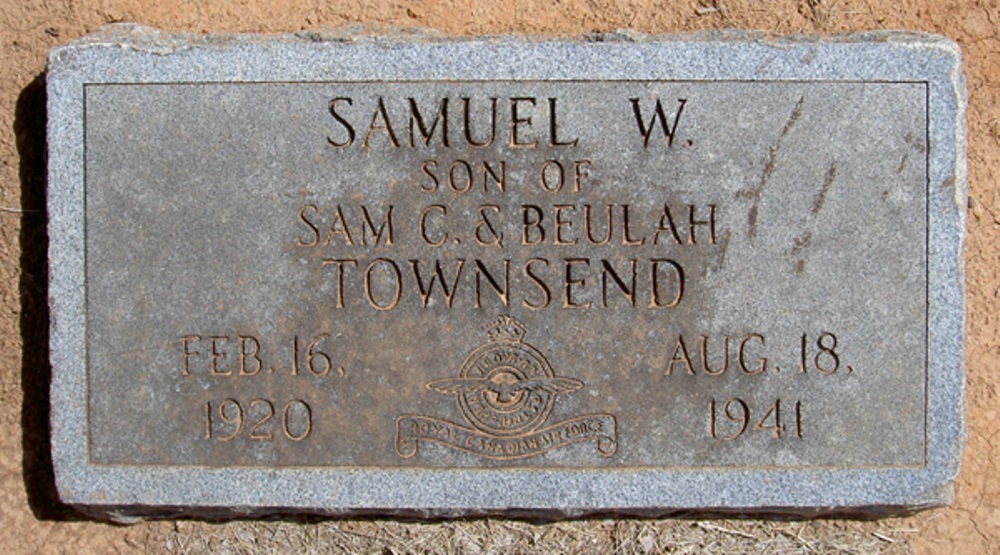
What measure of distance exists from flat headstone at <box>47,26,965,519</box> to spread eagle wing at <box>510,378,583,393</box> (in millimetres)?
19

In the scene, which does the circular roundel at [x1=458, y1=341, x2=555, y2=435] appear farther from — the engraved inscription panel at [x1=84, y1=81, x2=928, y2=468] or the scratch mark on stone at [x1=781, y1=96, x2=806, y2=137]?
the scratch mark on stone at [x1=781, y1=96, x2=806, y2=137]

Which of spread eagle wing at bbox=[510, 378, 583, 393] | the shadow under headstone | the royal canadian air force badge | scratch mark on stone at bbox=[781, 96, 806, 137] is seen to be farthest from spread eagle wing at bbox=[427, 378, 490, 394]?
the shadow under headstone

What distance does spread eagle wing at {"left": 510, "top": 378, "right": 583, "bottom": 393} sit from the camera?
11.1 feet

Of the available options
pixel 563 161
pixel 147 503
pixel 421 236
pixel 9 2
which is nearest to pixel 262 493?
pixel 147 503

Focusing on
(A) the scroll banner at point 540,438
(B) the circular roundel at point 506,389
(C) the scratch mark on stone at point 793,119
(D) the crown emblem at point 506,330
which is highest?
(C) the scratch mark on stone at point 793,119

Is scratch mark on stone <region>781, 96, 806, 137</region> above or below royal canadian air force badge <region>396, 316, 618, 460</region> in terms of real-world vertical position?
above

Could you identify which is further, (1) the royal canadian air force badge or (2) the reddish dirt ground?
(2) the reddish dirt ground

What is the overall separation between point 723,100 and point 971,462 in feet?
5.87

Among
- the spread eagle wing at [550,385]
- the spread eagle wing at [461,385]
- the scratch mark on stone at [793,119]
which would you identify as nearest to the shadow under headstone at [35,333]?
the spread eagle wing at [461,385]

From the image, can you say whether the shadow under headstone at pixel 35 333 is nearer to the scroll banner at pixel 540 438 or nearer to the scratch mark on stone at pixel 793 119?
the scroll banner at pixel 540 438

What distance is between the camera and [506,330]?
339 cm

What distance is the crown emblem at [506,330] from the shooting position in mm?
3387

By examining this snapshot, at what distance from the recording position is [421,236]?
133 inches

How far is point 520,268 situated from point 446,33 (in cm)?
105
